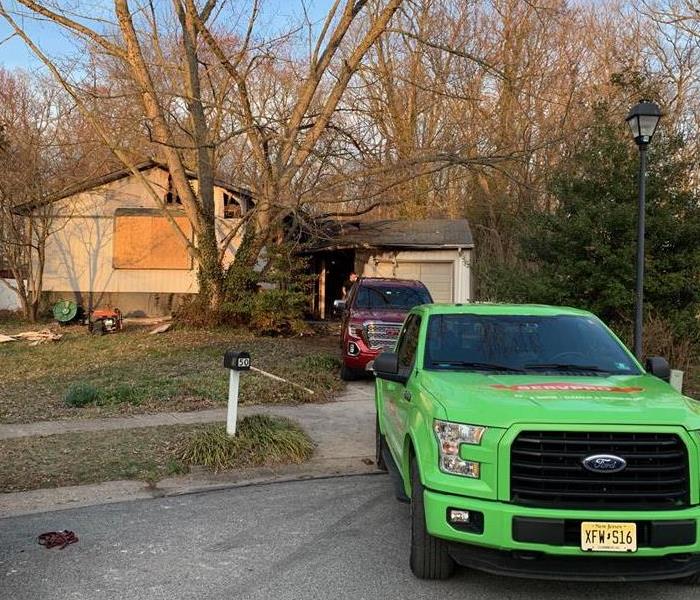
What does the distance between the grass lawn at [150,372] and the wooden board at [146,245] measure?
15.9ft

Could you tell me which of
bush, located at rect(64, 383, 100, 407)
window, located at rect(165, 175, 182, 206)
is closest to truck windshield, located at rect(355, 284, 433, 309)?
bush, located at rect(64, 383, 100, 407)

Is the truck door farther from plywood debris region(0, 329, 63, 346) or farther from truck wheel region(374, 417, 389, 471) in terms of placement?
plywood debris region(0, 329, 63, 346)

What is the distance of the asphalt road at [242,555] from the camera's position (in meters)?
4.14

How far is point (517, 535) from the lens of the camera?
363 cm

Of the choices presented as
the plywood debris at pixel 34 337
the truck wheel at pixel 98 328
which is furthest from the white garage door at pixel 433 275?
the plywood debris at pixel 34 337

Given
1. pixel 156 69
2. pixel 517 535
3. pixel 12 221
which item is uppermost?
pixel 156 69

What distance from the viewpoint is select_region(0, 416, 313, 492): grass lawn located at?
6676mm

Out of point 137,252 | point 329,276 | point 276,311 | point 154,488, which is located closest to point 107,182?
point 137,252

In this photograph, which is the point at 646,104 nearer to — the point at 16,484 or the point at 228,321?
the point at 16,484

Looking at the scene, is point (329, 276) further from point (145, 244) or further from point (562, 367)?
point (562, 367)

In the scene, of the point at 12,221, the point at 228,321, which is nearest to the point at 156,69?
the point at 12,221

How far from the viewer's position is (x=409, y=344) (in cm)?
593

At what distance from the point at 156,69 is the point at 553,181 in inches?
507

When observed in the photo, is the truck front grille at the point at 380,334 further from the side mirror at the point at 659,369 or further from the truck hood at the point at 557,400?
the truck hood at the point at 557,400
